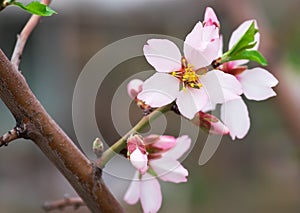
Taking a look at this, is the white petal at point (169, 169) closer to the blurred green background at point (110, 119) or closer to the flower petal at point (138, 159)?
the flower petal at point (138, 159)

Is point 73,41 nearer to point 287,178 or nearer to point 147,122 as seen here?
point 287,178

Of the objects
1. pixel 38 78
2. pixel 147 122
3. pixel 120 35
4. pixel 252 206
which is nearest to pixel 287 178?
pixel 252 206

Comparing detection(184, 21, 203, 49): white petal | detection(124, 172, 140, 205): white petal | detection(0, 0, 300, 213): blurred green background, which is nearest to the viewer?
detection(184, 21, 203, 49): white petal

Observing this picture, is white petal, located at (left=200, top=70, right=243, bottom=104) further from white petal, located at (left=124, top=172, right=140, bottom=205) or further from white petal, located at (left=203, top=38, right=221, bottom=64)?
white petal, located at (left=124, top=172, right=140, bottom=205)

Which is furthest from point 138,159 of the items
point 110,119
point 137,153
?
point 110,119

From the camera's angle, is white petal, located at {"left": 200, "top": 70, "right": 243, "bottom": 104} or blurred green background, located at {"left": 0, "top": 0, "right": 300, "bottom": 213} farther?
blurred green background, located at {"left": 0, "top": 0, "right": 300, "bottom": 213}

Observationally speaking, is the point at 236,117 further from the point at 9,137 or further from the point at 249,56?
the point at 9,137

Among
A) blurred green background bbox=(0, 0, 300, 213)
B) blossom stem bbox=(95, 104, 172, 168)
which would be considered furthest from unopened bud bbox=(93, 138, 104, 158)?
blurred green background bbox=(0, 0, 300, 213)
